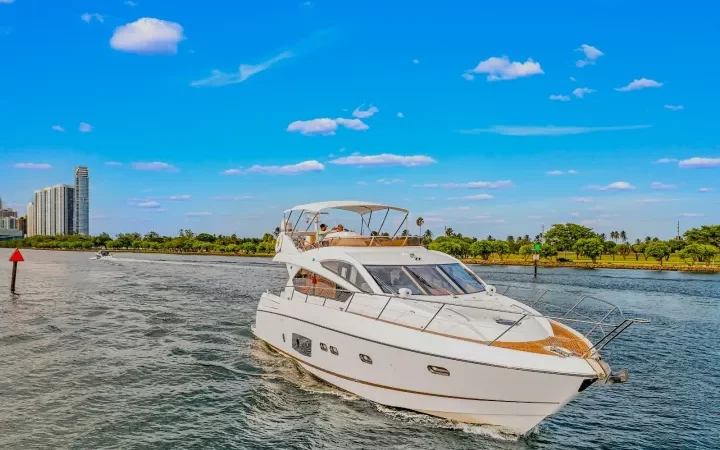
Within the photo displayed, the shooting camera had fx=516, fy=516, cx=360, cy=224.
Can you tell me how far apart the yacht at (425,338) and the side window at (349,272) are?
3cm

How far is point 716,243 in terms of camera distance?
121 metres

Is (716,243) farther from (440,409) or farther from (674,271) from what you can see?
(440,409)

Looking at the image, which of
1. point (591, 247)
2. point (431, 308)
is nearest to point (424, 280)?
point (431, 308)

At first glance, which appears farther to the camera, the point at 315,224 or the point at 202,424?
the point at 315,224

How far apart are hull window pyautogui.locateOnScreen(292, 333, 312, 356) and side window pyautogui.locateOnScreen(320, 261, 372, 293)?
209cm

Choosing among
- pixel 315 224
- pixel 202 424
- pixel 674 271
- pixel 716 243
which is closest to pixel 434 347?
pixel 202 424

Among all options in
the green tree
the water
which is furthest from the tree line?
the water

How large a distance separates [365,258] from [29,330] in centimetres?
1754

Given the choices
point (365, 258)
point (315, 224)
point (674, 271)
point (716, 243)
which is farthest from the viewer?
point (716, 243)

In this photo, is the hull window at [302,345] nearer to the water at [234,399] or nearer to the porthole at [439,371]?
the water at [234,399]

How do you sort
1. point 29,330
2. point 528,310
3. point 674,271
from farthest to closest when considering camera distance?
point 674,271 → point 29,330 → point 528,310

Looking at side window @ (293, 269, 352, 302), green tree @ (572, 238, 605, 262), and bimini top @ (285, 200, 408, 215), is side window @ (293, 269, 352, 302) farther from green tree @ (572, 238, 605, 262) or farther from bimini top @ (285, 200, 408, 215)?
green tree @ (572, 238, 605, 262)

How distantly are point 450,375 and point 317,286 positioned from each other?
19.4 feet

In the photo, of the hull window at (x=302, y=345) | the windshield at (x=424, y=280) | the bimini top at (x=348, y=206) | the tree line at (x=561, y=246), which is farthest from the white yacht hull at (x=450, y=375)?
the tree line at (x=561, y=246)
